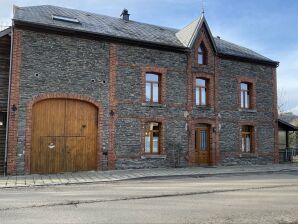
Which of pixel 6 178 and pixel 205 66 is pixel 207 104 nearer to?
pixel 205 66

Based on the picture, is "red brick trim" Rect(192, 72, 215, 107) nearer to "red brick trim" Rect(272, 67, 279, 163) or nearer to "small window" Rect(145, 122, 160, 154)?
"small window" Rect(145, 122, 160, 154)

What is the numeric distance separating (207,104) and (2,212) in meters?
15.2

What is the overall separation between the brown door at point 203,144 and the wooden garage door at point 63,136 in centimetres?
630

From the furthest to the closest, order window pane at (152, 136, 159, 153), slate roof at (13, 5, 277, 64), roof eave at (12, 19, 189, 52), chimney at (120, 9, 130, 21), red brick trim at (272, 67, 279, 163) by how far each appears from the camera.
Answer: red brick trim at (272, 67, 279, 163) → chimney at (120, 9, 130, 21) → window pane at (152, 136, 159, 153) → slate roof at (13, 5, 277, 64) → roof eave at (12, 19, 189, 52)

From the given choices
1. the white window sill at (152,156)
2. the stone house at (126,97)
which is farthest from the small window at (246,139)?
the white window sill at (152,156)

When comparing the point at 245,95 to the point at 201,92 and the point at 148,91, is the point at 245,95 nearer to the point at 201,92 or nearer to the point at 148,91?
the point at 201,92

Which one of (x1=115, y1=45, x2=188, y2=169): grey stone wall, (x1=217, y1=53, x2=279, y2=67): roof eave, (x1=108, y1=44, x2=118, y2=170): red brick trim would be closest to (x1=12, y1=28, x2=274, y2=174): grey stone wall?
(x1=115, y1=45, x2=188, y2=169): grey stone wall

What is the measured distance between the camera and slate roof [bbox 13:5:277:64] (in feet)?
56.5

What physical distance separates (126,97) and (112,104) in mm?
875

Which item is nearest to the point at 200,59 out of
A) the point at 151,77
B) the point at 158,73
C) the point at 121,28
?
the point at 158,73

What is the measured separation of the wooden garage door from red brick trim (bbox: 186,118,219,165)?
554cm

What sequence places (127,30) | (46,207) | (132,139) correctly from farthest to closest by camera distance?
(127,30) → (132,139) → (46,207)

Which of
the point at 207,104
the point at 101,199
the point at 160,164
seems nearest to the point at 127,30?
the point at 207,104

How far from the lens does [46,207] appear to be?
317 inches
